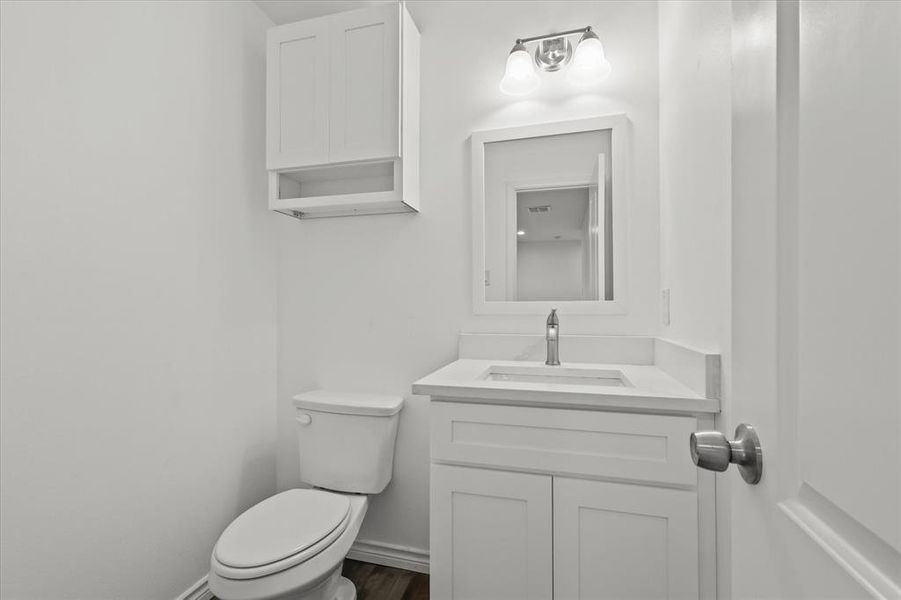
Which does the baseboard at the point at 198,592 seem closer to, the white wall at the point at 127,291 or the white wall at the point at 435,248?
Answer: the white wall at the point at 127,291

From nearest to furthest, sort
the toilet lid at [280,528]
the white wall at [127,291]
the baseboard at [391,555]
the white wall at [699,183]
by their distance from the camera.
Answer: the white wall at [699,183] → the white wall at [127,291] → the toilet lid at [280,528] → the baseboard at [391,555]

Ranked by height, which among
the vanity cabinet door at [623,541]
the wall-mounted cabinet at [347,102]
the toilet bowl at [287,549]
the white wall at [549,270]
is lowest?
the toilet bowl at [287,549]

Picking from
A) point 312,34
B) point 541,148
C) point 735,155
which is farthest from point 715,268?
point 312,34

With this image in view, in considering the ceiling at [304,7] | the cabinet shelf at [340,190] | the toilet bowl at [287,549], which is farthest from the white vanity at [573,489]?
the ceiling at [304,7]

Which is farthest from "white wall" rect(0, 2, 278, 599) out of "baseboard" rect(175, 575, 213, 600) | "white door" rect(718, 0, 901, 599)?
"white door" rect(718, 0, 901, 599)

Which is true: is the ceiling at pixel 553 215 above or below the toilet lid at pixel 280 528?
above

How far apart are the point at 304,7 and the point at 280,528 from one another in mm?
2038

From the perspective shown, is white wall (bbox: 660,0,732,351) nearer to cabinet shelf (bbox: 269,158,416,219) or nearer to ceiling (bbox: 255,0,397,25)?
cabinet shelf (bbox: 269,158,416,219)

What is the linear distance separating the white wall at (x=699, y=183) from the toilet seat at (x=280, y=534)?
1.06 m

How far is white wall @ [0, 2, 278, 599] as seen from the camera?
1.00 metres

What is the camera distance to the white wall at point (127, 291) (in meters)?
1.00

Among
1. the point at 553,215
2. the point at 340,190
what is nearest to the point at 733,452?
the point at 553,215

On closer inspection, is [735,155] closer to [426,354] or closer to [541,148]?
[541,148]

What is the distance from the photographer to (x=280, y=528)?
1.24m
